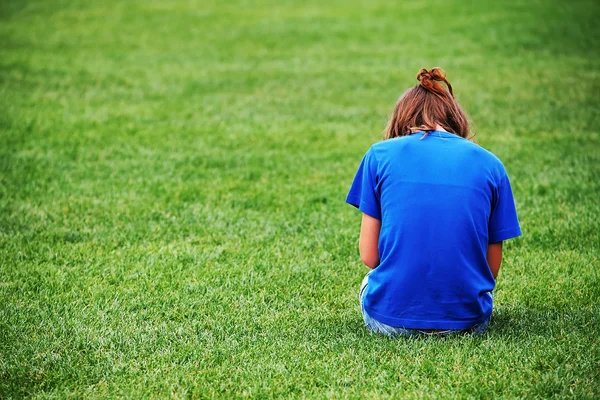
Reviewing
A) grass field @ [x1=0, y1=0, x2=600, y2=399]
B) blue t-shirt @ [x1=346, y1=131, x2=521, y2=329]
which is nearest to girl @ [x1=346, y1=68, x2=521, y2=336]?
blue t-shirt @ [x1=346, y1=131, x2=521, y2=329]

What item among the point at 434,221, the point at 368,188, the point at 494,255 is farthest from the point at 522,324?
the point at 368,188

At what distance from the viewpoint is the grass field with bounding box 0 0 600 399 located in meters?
3.41

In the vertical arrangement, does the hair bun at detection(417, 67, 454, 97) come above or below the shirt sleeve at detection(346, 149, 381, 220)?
above

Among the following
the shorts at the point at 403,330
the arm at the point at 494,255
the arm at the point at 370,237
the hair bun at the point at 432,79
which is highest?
the hair bun at the point at 432,79

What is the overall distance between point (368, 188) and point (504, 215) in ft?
2.29

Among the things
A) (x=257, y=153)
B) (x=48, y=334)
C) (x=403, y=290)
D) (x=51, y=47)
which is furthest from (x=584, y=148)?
(x=51, y=47)

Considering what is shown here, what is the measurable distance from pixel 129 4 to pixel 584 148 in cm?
1554

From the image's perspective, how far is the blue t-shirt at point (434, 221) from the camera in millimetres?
3377

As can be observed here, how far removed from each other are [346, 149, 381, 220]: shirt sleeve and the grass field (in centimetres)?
70

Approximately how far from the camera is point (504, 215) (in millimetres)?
3496

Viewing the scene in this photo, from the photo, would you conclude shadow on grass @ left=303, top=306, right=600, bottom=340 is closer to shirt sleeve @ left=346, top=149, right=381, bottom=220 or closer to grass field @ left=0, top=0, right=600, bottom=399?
grass field @ left=0, top=0, right=600, bottom=399

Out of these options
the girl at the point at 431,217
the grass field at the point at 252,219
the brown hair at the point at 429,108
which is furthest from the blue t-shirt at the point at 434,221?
the grass field at the point at 252,219

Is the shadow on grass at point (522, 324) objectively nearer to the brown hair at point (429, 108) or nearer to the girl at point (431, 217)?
the girl at point (431, 217)

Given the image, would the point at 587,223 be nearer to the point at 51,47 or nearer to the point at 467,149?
the point at 467,149
